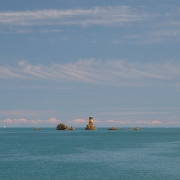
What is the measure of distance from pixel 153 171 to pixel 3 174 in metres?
27.8

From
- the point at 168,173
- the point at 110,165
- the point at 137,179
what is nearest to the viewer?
the point at 137,179

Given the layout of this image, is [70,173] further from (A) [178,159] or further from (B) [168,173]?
(A) [178,159]

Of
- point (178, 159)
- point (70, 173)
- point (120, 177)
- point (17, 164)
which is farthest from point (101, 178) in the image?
point (178, 159)

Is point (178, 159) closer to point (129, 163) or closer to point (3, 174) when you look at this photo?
point (129, 163)

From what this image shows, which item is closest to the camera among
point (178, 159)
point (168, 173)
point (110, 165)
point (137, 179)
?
point (137, 179)

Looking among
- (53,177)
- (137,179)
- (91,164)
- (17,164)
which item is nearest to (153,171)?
(137,179)

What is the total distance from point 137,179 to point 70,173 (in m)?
13.0

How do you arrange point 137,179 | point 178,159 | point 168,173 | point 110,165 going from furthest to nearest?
1. point 178,159
2. point 110,165
3. point 168,173
4. point 137,179

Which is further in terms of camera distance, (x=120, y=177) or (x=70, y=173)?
(x=70, y=173)

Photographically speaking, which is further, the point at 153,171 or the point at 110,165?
the point at 110,165

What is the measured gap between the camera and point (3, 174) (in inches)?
2450

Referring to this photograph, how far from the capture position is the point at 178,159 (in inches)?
3187

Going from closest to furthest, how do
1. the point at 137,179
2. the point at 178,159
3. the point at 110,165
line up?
the point at 137,179
the point at 110,165
the point at 178,159

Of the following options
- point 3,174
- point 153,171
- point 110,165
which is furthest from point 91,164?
point 3,174
